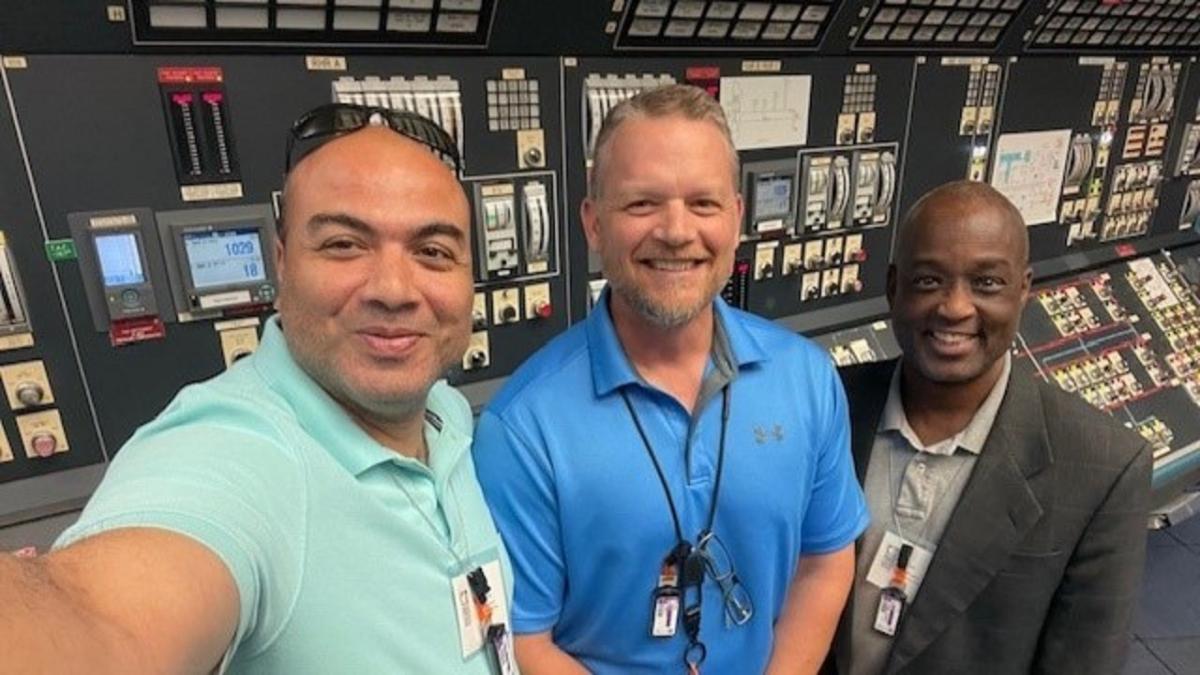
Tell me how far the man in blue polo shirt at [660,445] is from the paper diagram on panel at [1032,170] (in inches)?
91.0

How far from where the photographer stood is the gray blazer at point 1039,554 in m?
1.23

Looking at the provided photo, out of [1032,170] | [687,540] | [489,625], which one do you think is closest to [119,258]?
[489,625]

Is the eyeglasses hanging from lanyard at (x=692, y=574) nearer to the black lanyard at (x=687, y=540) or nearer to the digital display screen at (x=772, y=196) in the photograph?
the black lanyard at (x=687, y=540)

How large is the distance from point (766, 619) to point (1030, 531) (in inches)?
21.2

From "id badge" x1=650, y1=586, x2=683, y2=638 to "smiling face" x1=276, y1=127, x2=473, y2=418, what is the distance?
1.91 ft

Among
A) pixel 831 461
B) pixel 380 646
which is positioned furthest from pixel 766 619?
pixel 380 646

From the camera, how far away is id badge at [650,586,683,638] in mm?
1189

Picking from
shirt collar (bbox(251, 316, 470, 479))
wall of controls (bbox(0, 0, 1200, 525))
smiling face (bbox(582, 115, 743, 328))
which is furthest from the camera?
wall of controls (bbox(0, 0, 1200, 525))

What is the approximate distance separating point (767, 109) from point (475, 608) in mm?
1938

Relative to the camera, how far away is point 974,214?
50.7 inches

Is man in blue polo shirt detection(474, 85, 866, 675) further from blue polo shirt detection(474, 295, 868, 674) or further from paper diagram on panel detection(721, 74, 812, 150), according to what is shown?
paper diagram on panel detection(721, 74, 812, 150)

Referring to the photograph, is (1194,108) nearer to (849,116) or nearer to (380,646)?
(849,116)

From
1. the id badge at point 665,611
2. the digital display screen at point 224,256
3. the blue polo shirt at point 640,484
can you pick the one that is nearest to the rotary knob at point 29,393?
the digital display screen at point 224,256

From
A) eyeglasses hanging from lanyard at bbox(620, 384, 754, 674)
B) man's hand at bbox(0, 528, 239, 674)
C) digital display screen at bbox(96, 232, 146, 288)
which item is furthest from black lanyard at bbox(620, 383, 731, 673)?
digital display screen at bbox(96, 232, 146, 288)
